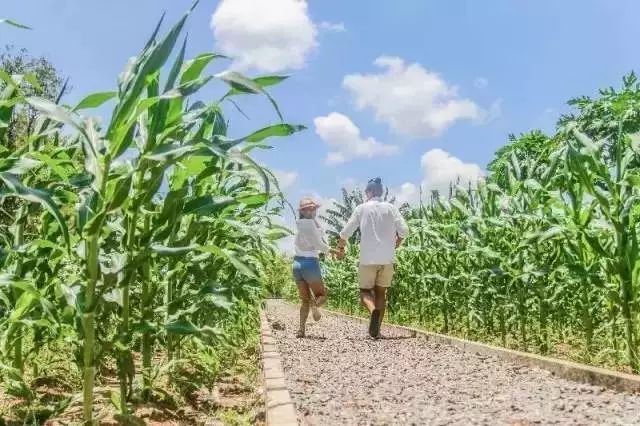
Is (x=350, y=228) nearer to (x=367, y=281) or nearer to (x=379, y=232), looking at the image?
(x=379, y=232)

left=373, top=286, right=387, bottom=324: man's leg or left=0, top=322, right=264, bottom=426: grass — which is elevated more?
left=373, top=286, right=387, bottom=324: man's leg

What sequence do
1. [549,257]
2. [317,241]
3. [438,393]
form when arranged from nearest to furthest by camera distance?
[438,393]
[549,257]
[317,241]

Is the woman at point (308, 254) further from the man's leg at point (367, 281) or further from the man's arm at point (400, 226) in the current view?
the man's arm at point (400, 226)

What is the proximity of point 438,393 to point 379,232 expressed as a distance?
12.9 feet

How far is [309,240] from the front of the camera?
25.4 ft

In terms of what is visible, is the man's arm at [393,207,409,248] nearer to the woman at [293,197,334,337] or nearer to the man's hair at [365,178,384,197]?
the man's hair at [365,178,384,197]

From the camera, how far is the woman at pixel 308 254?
7.74 metres

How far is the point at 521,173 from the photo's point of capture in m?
6.13

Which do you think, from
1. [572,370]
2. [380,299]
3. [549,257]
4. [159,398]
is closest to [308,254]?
[380,299]

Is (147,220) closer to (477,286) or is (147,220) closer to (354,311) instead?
(477,286)

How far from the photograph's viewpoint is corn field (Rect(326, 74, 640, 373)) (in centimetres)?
393

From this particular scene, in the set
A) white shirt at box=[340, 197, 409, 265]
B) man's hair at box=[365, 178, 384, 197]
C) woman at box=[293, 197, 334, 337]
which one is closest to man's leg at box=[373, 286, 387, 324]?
white shirt at box=[340, 197, 409, 265]

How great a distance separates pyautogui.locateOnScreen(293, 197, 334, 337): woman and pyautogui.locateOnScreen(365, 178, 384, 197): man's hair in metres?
0.65

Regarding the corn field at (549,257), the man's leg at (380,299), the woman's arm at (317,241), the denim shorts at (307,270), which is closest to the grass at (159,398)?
the corn field at (549,257)
